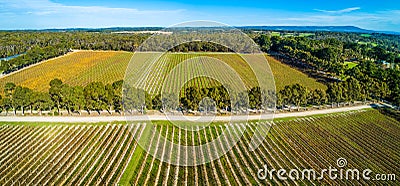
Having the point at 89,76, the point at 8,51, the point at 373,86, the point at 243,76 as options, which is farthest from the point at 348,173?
the point at 8,51

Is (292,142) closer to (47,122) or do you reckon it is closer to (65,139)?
(65,139)

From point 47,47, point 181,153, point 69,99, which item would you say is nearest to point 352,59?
point 181,153

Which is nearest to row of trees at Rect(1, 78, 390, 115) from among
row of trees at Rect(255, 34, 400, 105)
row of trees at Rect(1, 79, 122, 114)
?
row of trees at Rect(1, 79, 122, 114)

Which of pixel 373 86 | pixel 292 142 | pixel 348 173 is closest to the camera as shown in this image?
pixel 348 173

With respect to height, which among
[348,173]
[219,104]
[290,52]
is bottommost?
[348,173]

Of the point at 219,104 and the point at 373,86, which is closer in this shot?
the point at 219,104

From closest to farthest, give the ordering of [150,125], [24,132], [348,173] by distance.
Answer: [348,173] < [24,132] < [150,125]

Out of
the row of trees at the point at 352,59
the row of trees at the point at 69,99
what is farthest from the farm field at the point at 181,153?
the row of trees at the point at 352,59

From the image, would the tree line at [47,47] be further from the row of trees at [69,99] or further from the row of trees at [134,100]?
the row of trees at [134,100]

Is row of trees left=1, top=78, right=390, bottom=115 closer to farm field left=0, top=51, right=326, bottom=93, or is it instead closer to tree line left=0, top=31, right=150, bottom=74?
farm field left=0, top=51, right=326, bottom=93
